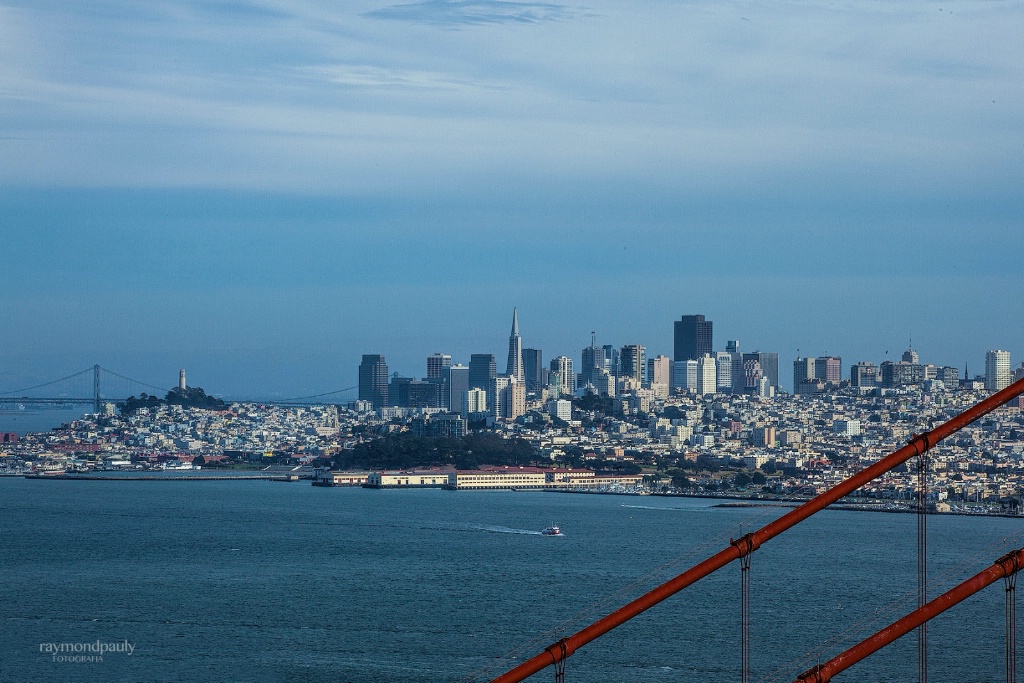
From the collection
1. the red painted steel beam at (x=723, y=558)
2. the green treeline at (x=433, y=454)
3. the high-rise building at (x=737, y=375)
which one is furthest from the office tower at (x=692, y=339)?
the red painted steel beam at (x=723, y=558)

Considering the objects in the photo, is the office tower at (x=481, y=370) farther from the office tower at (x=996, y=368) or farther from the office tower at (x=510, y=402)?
the office tower at (x=996, y=368)

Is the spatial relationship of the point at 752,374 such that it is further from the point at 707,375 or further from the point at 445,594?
the point at 445,594

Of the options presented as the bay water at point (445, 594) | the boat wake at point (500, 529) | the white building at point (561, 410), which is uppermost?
the white building at point (561, 410)

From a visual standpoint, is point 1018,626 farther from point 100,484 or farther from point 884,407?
point 884,407

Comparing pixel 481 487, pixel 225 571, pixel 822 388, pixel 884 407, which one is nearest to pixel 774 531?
pixel 225 571

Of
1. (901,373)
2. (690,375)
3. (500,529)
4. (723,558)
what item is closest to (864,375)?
(901,373)

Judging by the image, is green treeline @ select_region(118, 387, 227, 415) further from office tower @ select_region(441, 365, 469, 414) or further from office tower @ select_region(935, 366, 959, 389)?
office tower @ select_region(935, 366, 959, 389)
